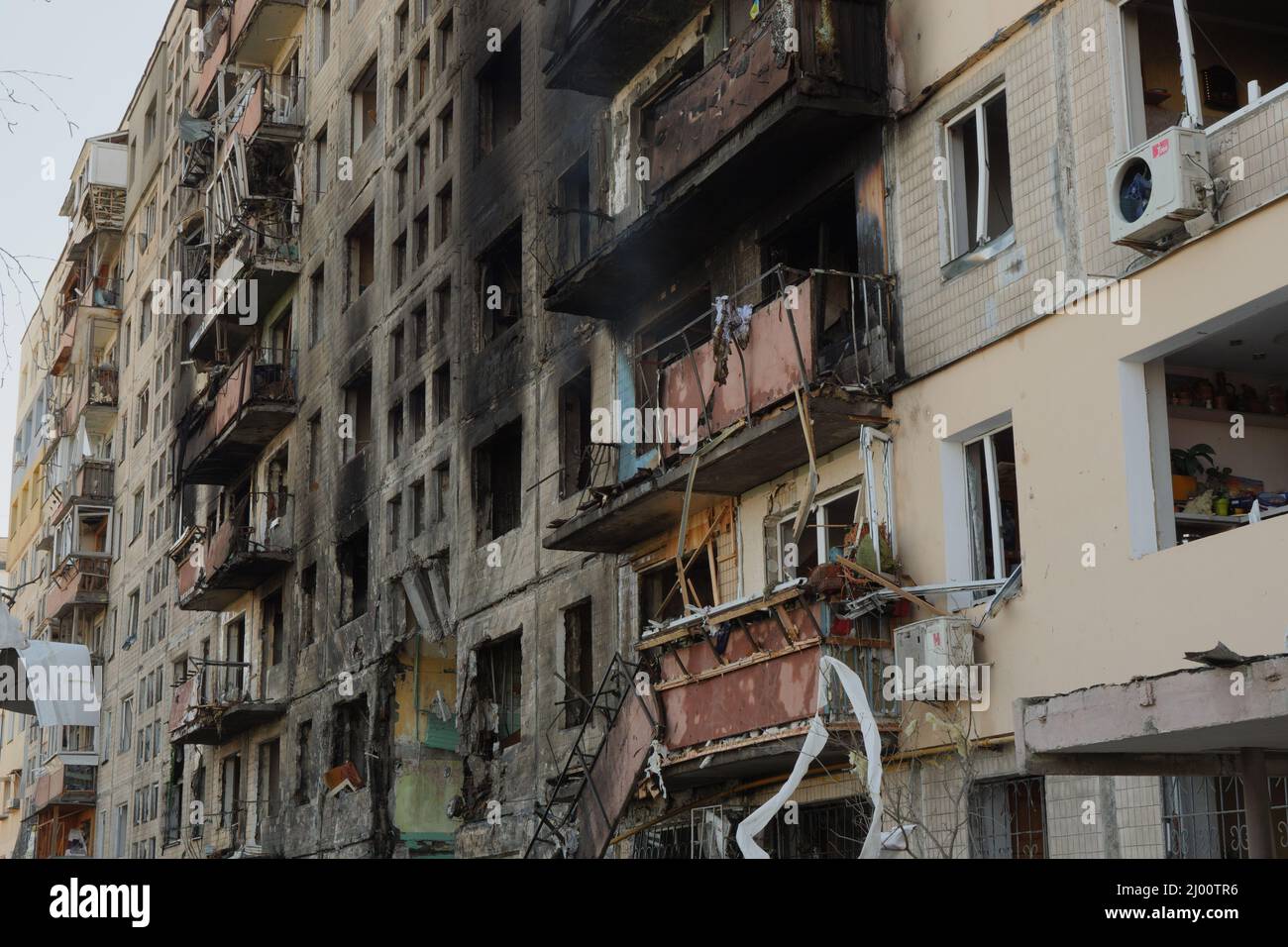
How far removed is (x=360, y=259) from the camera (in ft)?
113

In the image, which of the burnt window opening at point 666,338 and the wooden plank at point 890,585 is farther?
the burnt window opening at point 666,338

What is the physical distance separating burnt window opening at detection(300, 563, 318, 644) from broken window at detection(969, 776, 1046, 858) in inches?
845

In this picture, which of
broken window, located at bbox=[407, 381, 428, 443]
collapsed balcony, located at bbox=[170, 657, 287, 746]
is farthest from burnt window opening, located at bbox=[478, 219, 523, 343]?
collapsed balcony, located at bbox=[170, 657, 287, 746]

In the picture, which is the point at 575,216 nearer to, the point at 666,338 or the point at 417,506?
the point at 666,338

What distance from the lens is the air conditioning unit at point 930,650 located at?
1463cm

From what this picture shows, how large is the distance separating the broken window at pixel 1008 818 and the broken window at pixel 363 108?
23.4 m

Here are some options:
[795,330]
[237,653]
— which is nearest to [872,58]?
[795,330]

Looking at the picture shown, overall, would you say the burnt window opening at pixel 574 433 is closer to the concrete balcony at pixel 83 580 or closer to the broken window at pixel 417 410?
the broken window at pixel 417 410

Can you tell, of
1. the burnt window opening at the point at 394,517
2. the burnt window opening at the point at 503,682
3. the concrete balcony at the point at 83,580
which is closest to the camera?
the burnt window opening at the point at 503,682

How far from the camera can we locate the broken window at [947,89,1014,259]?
1586 cm

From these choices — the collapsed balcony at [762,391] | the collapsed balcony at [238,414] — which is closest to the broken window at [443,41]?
the collapsed balcony at [238,414]

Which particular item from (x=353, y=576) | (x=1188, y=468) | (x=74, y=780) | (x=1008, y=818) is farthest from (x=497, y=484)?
(x=74, y=780)

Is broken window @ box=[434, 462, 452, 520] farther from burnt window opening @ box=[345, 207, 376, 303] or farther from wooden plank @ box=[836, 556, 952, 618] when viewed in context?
wooden plank @ box=[836, 556, 952, 618]

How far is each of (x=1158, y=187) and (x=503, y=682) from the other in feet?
48.9
